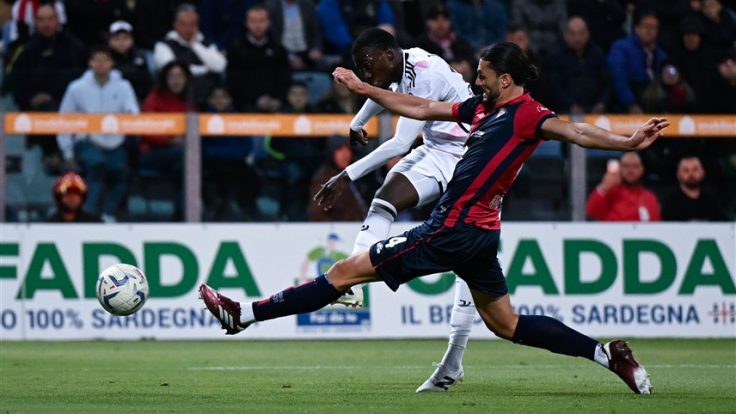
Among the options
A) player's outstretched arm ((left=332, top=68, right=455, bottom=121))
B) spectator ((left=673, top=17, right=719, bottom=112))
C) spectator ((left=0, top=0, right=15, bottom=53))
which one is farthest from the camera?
spectator ((left=0, top=0, right=15, bottom=53))

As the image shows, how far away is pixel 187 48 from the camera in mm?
18125

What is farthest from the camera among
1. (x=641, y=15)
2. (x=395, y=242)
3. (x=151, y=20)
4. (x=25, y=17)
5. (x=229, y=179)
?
(x=641, y=15)

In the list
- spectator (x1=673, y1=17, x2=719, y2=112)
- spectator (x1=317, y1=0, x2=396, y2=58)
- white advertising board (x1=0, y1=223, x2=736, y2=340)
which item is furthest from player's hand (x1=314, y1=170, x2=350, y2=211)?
spectator (x1=317, y1=0, x2=396, y2=58)

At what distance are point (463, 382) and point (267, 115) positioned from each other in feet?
22.2

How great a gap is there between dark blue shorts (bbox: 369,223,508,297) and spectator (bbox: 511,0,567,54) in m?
10.9

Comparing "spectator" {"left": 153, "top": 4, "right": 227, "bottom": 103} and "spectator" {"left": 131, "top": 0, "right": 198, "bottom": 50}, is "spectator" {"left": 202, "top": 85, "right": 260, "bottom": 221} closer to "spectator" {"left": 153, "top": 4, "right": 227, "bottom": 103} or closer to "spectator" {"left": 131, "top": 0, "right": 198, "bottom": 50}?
"spectator" {"left": 153, "top": 4, "right": 227, "bottom": 103}

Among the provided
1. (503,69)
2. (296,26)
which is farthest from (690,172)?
(503,69)

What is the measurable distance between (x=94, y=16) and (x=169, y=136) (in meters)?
3.08

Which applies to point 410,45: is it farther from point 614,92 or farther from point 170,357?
point 170,357

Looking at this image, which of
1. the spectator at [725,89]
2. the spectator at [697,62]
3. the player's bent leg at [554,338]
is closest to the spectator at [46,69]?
the spectator at [697,62]

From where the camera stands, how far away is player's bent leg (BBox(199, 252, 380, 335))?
29.5 feet

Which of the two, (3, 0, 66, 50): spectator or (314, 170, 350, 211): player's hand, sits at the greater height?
(3, 0, 66, 50): spectator

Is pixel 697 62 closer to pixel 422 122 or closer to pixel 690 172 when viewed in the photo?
pixel 690 172

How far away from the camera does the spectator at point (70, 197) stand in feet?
52.0
